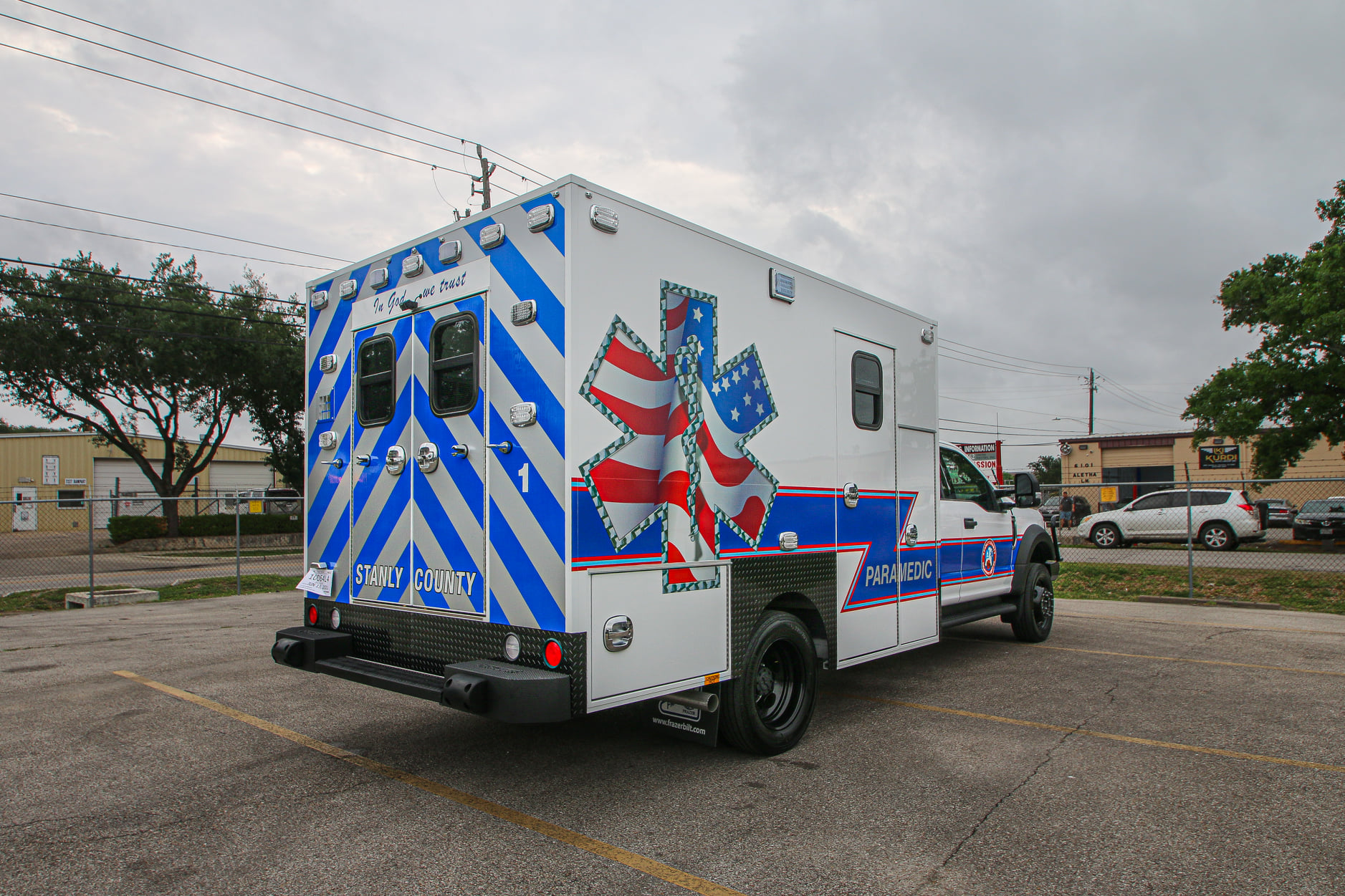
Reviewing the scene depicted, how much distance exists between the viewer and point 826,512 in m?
5.17

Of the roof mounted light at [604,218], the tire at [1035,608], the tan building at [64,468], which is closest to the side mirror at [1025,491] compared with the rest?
the tire at [1035,608]

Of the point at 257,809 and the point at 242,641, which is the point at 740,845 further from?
the point at 242,641

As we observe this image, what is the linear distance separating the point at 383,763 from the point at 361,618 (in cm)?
80

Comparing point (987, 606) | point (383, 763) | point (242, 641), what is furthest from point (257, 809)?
point (987, 606)

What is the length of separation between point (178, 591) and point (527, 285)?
1253cm

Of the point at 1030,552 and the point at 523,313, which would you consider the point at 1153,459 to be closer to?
the point at 1030,552

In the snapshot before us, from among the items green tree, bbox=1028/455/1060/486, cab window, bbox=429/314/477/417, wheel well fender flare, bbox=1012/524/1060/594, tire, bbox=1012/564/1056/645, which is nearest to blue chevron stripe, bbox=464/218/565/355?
cab window, bbox=429/314/477/417

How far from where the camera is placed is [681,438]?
4184 mm

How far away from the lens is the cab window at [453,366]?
13.9 ft

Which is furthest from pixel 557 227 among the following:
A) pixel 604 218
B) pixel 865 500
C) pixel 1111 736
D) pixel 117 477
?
pixel 117 477

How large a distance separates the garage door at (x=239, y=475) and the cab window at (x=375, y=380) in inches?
1733

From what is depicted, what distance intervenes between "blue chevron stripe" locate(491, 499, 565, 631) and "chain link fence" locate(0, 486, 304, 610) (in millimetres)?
9898

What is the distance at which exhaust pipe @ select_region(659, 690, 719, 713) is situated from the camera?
4281 mm

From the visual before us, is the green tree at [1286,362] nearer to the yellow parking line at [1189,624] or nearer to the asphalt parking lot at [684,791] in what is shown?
the yellow parking line at [1189,624]
